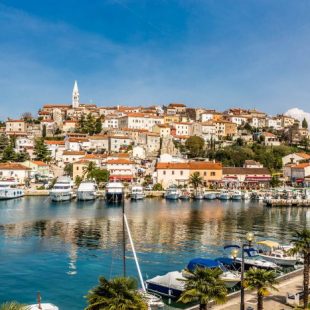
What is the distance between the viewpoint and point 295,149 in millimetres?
115188

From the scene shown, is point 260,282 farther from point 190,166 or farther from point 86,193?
point 190,166

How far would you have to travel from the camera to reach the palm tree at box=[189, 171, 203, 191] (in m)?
82.6

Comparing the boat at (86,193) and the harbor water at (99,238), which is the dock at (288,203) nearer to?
the harbor water at (99,238)

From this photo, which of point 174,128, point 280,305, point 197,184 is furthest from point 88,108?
point 280,305

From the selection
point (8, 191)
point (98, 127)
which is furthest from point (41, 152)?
point (8, 191)

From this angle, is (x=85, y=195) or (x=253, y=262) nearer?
(x=253, y=262)

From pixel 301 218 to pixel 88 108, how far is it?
98.3m

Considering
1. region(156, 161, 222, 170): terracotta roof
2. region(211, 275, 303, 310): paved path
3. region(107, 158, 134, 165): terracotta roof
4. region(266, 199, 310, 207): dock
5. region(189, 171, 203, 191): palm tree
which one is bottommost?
region(211, 275, 303, 310): paved path

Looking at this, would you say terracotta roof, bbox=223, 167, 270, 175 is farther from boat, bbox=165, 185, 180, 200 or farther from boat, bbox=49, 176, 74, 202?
boat, bbox=49, 176, 74, 202

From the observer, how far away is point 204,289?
14.6 metres

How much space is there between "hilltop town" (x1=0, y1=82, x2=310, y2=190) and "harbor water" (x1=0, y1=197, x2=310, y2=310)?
22.8 meters

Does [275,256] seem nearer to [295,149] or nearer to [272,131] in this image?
[295,149]

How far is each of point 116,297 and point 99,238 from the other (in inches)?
1002

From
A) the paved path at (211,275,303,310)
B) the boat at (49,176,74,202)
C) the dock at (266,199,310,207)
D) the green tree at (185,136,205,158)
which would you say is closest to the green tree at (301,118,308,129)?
the green tree at (185,136,205,158)
